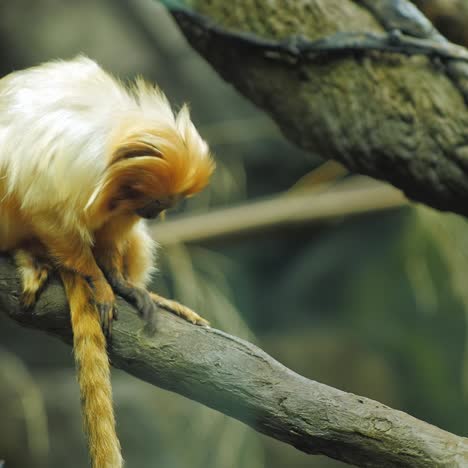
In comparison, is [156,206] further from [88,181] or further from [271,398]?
[271,398]

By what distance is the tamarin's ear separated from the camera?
5.52 feet

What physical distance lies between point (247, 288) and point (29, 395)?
1.92 metres

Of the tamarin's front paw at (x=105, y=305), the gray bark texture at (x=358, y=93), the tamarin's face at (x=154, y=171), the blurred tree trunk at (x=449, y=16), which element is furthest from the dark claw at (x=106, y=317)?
the blurred tree trunk at (x=449, y=16)

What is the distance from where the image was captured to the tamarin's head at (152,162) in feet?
5.55

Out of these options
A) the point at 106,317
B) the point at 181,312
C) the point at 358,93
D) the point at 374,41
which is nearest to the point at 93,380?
the point at 106,317

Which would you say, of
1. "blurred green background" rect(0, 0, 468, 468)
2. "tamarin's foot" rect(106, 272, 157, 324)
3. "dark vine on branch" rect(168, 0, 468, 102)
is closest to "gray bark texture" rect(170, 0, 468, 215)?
"dark vine on branch" rect(168, 0, 468, 102)

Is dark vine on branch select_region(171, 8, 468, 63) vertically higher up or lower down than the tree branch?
higher up

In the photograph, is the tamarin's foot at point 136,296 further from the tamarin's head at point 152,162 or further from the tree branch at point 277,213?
the tree branch at point 277,213

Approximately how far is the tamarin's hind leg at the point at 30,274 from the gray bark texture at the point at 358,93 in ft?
3.16

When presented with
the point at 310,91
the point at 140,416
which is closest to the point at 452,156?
the point at 310,91

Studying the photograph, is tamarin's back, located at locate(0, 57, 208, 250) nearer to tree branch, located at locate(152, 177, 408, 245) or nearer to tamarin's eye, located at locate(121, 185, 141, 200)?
tamarin's eye, located at locate(121, 185, 141, 200)

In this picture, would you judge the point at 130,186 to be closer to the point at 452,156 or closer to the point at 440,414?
the point at 452,156

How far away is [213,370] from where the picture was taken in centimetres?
160

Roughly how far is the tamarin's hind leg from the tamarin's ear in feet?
1.16
